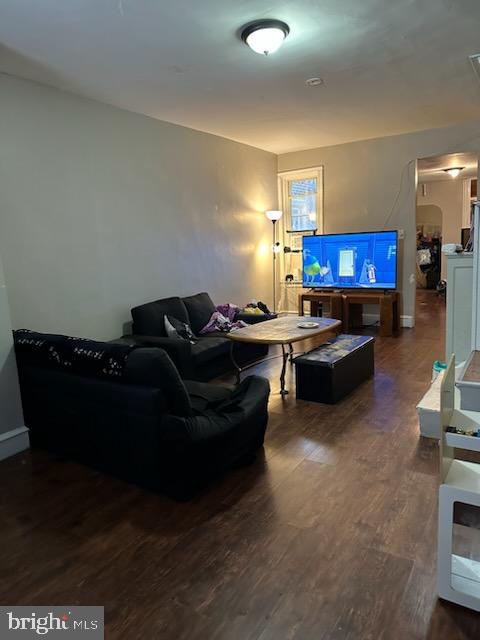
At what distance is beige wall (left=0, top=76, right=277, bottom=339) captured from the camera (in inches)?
138

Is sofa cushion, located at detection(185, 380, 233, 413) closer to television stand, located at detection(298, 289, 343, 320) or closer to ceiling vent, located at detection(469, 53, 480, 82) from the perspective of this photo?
ceiling vent, located at detection(469, 53, 480, 82)

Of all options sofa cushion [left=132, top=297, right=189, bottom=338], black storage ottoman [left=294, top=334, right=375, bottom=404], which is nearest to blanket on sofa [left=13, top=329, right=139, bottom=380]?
sofa cushion [left=132, top=297, right=189, bottom=338]

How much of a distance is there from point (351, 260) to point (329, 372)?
319cm

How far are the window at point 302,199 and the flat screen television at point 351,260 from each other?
587 mm

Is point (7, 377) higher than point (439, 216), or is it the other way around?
point (439, 216)

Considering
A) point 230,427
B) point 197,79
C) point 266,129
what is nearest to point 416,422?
point 230,427

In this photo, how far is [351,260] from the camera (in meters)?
6.34

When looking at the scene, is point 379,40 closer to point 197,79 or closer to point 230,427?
point 197,79

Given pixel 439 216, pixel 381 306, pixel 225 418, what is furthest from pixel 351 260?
pixel 439 216

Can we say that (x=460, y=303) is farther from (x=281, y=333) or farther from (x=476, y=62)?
(x=476, y=62)

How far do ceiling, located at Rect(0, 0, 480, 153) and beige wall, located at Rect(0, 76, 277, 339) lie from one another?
0.28 meters

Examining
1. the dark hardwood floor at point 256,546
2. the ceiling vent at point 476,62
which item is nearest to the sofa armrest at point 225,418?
the dark hardwood floor at point 256,546

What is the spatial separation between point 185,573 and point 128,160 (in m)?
3.87

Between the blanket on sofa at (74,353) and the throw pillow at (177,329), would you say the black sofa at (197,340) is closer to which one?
the throw pillow at (177,329)
